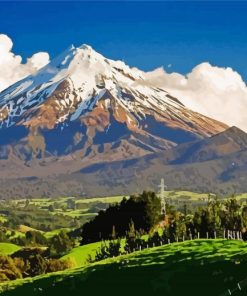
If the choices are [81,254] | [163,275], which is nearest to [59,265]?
[81,254]

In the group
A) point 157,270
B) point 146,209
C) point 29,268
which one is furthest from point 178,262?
point 146,209

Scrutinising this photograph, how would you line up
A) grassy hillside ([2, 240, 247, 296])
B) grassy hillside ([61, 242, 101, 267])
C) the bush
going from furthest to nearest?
grassy hillside ([61, 242, 101, 267])
the bush
grassy hillside ([2, 240, 247, 296])

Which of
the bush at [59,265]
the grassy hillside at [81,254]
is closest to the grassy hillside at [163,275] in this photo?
the bush at [59,265]

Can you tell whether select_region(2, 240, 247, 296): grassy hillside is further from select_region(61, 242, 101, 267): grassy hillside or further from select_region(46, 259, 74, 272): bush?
select_region(61, 242, 101, 267): grassy hillside

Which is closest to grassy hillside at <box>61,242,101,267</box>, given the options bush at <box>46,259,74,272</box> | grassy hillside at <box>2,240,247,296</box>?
bush at <box>46,259,74,272</box>

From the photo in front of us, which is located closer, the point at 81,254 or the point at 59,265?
the point at 59,265

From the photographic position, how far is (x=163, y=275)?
39000mm

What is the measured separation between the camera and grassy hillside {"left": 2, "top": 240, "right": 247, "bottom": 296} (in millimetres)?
35969

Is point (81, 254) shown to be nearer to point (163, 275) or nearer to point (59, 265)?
point (59, 265)

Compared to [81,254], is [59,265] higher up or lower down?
lower down

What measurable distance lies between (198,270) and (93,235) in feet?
314

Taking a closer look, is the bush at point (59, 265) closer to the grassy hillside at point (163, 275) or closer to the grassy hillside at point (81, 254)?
the grassy hillside at point (81, 254)

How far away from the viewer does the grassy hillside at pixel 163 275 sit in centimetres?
3597

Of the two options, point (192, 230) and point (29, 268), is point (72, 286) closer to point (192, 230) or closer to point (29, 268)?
point (192, 230)
